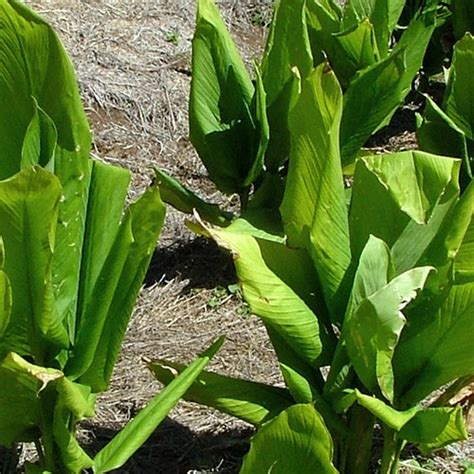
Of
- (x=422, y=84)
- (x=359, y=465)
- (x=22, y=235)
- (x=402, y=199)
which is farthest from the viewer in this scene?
(x=422, y=84)

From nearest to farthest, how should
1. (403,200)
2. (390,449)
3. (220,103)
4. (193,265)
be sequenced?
(403,200) → (390,449) → (220,103) → (193,265)

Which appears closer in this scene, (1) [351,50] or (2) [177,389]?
(2) [177,389]

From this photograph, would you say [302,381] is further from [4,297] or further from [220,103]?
[220,103]

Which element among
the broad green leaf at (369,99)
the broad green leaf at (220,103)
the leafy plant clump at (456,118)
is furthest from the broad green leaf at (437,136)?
the broad green leaf at (220,103)

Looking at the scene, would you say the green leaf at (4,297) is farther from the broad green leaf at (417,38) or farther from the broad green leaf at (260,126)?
the broad green leaf at (417,38)

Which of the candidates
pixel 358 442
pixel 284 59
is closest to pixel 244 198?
pixel 284 59

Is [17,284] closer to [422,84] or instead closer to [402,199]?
[402,199]

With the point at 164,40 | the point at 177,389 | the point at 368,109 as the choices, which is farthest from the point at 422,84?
the point at 177,389
